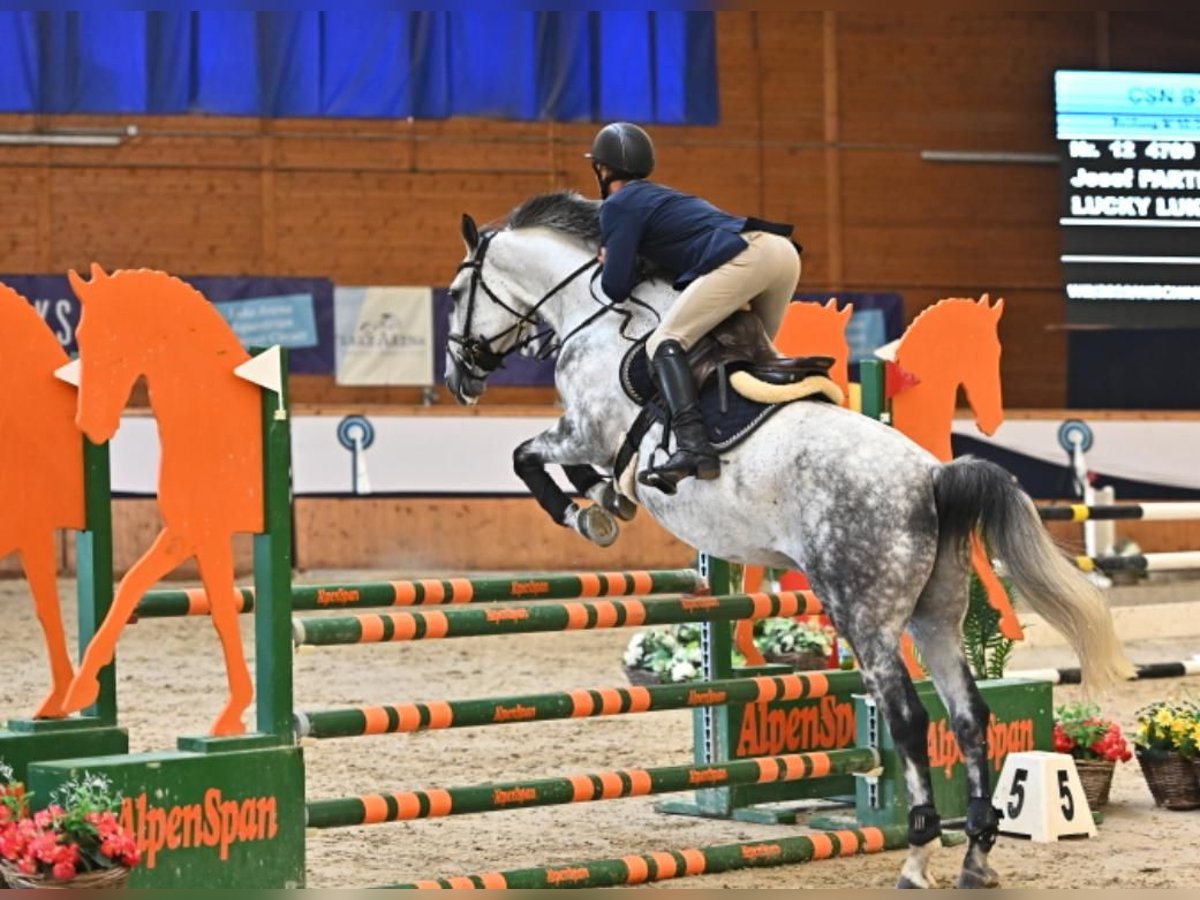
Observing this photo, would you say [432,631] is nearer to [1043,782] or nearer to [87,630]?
[87,630]

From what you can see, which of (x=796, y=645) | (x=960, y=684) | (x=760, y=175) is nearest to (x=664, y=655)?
(x=796, y=645)

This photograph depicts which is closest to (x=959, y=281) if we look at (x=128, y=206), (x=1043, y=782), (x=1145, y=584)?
(x=1145, y=584)

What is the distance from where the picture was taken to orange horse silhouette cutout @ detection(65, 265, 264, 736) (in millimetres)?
4527

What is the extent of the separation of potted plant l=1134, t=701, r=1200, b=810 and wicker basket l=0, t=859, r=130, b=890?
3.78 metres

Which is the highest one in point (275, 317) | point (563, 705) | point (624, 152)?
point (275, 317)

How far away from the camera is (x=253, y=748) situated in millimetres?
4621

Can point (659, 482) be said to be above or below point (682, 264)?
below

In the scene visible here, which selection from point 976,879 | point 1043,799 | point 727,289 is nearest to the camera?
point 976,879

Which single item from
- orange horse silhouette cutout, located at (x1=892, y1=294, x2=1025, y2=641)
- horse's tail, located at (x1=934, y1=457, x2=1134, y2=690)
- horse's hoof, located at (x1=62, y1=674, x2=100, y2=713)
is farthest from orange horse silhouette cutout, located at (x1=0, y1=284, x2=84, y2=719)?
orange horse silhouette cutout, located at (x1=892, y1=294, x2=1025, y2=641)

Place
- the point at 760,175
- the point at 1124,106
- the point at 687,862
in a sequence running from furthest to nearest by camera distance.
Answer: the point at 760,175 → the point at 1124,106 → the point at 687,862

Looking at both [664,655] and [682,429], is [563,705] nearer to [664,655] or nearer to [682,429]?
[682,429]

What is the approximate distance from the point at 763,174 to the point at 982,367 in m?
11.2

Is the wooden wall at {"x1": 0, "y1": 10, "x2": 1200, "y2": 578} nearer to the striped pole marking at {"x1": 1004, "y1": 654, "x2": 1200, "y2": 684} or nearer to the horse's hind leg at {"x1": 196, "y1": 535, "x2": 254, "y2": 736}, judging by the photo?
the striped pole marking at {"x1": 1004, "y1": 654, "x2": 1200, "y2": 684}

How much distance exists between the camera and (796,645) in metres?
8.17
